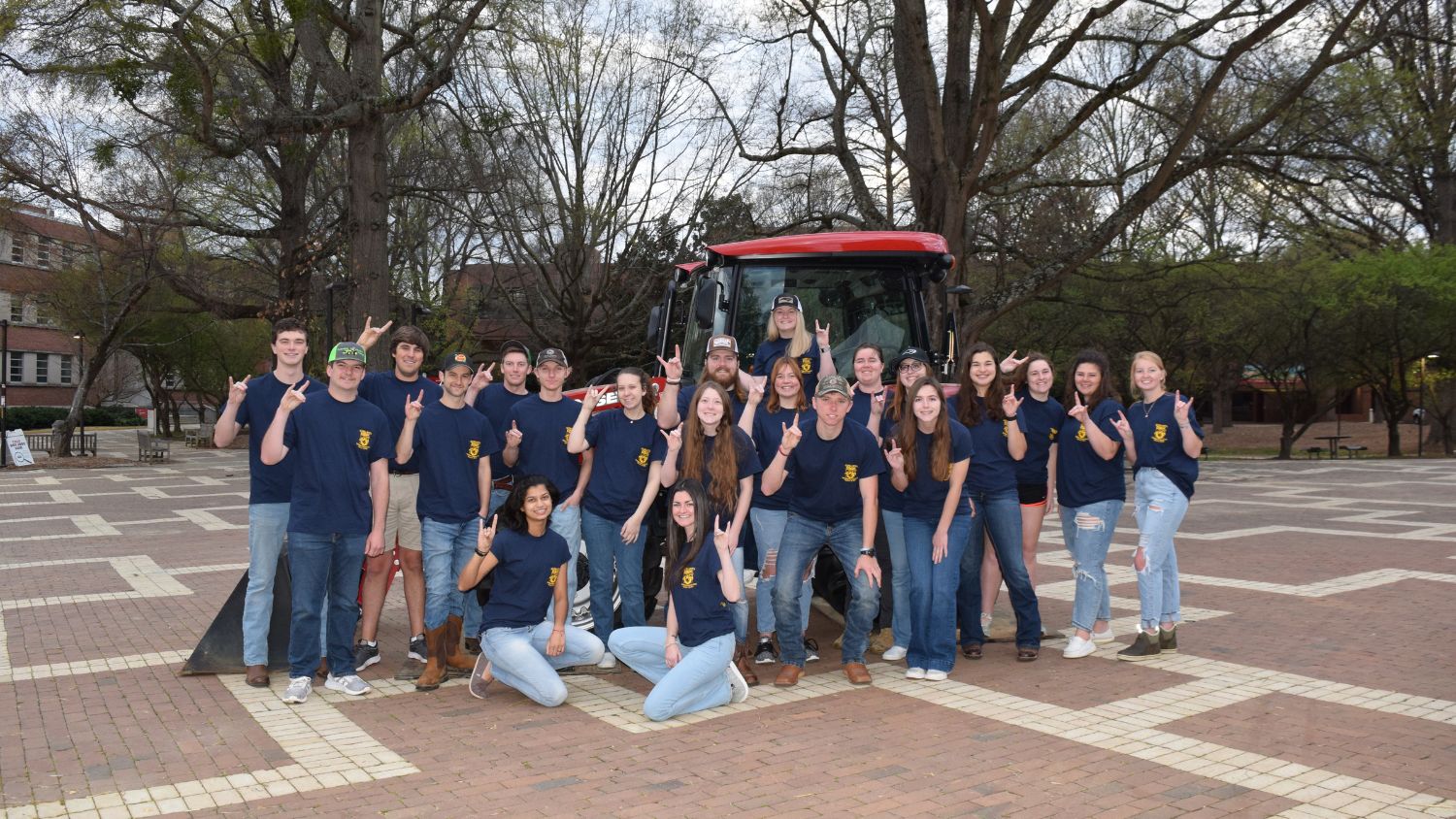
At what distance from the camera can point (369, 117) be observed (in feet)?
53.0

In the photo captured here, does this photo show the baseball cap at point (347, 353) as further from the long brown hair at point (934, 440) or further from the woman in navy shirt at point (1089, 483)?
the woman in navy shirt at point (1089, 483)

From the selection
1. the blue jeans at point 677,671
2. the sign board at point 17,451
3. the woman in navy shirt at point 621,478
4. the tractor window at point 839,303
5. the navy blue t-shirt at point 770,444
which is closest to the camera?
the blue jeans at point 677,671

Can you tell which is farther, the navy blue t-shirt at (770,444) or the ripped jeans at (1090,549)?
the ripped jeans at (1090,549)

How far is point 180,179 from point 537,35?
6901 mm

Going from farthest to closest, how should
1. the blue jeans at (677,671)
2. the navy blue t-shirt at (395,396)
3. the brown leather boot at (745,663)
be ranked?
the navy blue t-shirt at (395,396) → the brown leather boot at (745,663) → the blue jeans at (677,671)

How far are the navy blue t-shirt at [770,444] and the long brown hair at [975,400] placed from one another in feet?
3.56

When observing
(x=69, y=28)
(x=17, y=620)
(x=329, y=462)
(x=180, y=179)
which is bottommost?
(x=17, y=620)

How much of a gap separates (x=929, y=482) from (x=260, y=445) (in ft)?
12.6

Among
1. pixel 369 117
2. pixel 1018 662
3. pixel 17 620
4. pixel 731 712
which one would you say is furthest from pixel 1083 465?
pixel 369 117

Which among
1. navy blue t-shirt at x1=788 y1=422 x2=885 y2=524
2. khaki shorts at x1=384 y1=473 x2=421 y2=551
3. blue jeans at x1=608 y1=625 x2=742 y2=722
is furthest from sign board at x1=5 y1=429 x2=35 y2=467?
navy blue t-shirt at x1=788 y1=422 x2=885 y2=524

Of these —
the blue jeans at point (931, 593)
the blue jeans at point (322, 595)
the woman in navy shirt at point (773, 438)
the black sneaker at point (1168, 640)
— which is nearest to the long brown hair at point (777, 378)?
the woman in navy shirt at point (773, 438)

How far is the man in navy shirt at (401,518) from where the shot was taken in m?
6.86

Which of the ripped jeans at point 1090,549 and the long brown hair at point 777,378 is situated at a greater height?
the long brown hair at point 777,378

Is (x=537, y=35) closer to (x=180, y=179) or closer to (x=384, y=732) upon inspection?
(x=180, y=179)
